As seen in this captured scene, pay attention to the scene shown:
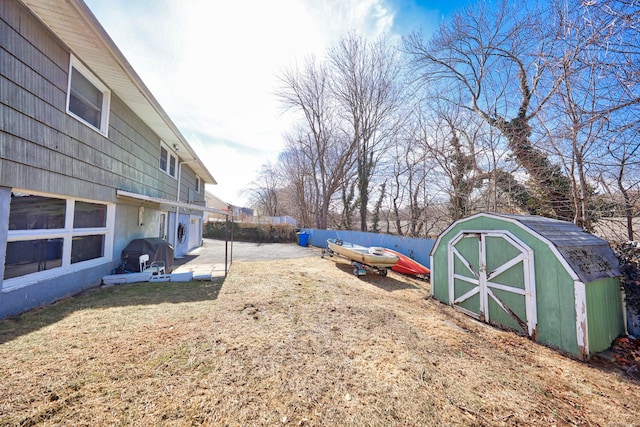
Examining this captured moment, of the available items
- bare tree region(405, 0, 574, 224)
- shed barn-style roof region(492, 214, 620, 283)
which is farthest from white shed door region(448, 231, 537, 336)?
bare tree region(405, 0, 574, 224)

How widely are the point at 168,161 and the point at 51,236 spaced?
20.2 feet

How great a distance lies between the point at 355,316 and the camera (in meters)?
4.37

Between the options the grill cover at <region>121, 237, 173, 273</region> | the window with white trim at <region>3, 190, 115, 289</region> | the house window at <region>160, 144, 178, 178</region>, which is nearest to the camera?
the window with white trim at <region>3, 190, 115, 289</region>

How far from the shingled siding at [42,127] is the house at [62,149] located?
0.05ft

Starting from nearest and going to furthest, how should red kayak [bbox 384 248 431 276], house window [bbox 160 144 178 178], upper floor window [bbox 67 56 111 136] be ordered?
upper floor window [bbox 67 56 111 136]
red kayak [bbox 384 248 431 276]
house window [bbox 160 144 178 178]

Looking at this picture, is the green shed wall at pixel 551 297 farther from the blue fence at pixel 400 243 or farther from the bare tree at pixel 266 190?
the bare tree at pixel 266 190

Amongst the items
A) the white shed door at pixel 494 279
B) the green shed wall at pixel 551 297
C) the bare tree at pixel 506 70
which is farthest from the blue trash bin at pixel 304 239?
the green shed wall at pixel 551 297

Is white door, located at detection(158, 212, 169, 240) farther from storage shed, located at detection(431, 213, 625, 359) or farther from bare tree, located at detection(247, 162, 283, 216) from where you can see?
bare tree, located at detection(247, 162, 283, 216)

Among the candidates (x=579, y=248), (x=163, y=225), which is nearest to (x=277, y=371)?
(x=579, y=248)

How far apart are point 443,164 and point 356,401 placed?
11343 mm

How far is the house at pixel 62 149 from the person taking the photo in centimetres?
337

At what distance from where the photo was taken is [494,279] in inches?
186

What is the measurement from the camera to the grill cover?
243 inches

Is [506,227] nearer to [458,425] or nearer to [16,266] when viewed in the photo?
[458,425]
